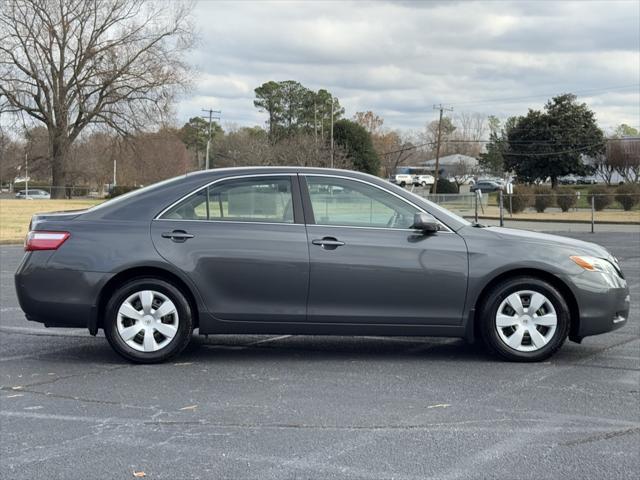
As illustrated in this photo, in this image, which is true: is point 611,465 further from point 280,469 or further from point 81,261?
point 81,261

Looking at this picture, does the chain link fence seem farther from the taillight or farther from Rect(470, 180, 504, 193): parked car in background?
Rect(470, 180, 504, 193): parked car in background

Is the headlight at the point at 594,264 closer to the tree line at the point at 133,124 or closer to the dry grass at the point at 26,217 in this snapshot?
the dry grass at the point at 26,217

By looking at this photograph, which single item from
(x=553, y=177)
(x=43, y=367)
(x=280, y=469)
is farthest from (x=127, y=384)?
(x=553, y=177)

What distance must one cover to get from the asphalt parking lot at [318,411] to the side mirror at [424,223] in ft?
3.67

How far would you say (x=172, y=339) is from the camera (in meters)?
6.30

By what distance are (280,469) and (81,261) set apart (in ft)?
9.92

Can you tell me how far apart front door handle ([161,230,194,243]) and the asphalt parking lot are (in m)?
1.02

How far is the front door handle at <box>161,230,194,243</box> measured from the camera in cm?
637

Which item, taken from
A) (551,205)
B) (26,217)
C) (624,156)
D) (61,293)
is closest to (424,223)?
(61,293)

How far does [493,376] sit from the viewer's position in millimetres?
6051

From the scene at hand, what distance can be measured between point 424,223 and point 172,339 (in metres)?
2.23

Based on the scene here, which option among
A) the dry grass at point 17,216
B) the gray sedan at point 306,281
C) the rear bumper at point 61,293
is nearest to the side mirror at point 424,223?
the gray sedan at point 306,281

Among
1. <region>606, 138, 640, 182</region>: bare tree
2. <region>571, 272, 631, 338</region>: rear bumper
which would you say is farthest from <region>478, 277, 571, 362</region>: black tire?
<region>606, 138, 640, 182</region>: bare tree

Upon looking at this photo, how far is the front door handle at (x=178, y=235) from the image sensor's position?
637 centimetres
